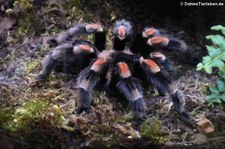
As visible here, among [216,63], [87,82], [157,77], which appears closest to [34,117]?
[87,82]

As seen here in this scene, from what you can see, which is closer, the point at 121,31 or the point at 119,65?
the point at 119,65

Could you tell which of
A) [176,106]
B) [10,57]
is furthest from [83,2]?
[176,106]

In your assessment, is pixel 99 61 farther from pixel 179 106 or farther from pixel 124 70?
pixel 179 106

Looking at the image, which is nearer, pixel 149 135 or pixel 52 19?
pixel 149 135

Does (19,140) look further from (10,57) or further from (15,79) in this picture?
(10,57)

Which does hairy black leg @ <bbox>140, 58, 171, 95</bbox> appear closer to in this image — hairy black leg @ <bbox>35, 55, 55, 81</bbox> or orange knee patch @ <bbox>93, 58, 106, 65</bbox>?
orange knee patch @ <bbox>93, 58, 106, 65</bbox>

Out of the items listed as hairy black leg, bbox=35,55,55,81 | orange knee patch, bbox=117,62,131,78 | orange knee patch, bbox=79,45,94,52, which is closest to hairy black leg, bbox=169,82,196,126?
orange knee patch, bbox=117,62,131,78

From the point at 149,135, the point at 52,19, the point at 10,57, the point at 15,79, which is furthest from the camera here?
the point at 52,19
